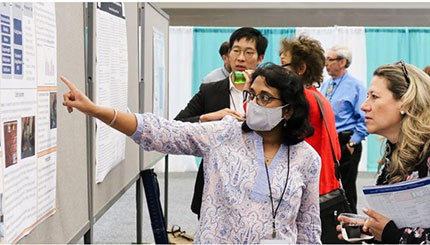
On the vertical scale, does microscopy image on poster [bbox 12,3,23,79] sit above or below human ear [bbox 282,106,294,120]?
above


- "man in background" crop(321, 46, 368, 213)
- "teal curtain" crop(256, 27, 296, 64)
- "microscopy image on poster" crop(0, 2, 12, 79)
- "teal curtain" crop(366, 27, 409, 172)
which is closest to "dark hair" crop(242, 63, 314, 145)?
"microscopy image on poster" crop(0, 2, 12, 79)

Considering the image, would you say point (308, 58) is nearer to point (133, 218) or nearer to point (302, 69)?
point (302, 69)

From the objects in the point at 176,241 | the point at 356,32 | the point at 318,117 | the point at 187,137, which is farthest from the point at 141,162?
the point at 356,32

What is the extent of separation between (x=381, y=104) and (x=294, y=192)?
0.43m

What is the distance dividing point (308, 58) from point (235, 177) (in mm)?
1057

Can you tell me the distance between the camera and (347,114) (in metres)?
4.31

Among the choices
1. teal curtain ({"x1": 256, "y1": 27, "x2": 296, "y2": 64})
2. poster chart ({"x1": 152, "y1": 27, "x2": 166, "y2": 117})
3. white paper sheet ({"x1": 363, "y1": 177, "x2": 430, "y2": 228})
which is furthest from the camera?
teal curtain ({"x1": 256, "y1": 27, "x2": 296, "y2": 64})

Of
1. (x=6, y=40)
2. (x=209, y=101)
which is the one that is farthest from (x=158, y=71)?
(x=6, y=40)

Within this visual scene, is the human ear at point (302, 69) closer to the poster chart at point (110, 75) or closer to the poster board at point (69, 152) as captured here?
the poster chart at point (110, 75)

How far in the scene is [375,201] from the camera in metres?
1.59

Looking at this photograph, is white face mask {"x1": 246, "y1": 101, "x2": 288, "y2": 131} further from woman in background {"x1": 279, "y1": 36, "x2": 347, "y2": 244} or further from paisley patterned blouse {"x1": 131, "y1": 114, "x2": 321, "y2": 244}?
woman in background {"x1": 279, "y1": 36, "x2": 347, "y2": 244}

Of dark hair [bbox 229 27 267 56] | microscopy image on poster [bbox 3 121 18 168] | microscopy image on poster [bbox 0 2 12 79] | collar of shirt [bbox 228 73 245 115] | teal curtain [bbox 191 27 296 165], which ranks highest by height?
teal curtain [bbox 191 27 296 165]

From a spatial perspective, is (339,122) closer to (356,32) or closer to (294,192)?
(294,192)

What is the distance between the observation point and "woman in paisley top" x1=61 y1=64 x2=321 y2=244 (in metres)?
1.65
